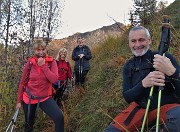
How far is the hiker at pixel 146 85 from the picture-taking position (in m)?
3.01

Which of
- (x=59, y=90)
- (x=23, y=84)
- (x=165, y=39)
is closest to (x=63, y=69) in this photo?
(x=59, y=90)

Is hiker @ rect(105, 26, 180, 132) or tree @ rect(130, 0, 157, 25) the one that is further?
tree @ rect(130, 0, 157, 25)

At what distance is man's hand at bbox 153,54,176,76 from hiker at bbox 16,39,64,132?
2161 mm

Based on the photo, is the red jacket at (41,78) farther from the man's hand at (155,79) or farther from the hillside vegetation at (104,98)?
the man's hand at (155,79)

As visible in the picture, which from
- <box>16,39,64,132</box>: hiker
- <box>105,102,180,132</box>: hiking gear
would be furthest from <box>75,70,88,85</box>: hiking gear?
<box>105,102,180,132</box>: hiking gear

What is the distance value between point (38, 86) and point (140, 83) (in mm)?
2247

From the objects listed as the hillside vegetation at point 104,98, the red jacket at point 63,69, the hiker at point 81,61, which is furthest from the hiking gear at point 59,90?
the hiker at point 81,61

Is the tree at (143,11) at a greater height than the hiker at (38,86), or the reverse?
the tree at (143,11)

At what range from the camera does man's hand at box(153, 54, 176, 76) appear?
2.99 meters

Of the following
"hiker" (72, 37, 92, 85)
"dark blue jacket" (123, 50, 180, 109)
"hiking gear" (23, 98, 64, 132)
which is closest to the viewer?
"dark blue jacket" (123, 50, 180, 109)

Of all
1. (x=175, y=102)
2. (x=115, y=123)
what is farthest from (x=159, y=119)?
(x=115, y=123)

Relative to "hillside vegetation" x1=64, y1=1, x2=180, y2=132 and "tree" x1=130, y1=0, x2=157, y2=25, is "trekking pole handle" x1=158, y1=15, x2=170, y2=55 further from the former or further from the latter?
"tree" x1=130, y1=0, x2=157, y2=25

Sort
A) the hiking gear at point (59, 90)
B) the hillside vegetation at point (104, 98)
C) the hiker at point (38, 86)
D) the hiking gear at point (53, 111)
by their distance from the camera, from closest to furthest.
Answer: the hiking gear at point (53, 111)
the hiker at point (38, 86)
the hillside vegetation at point (104, 98)
the hiking gear at point (59, 90)

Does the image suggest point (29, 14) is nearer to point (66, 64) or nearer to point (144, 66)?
point (66, 64)
